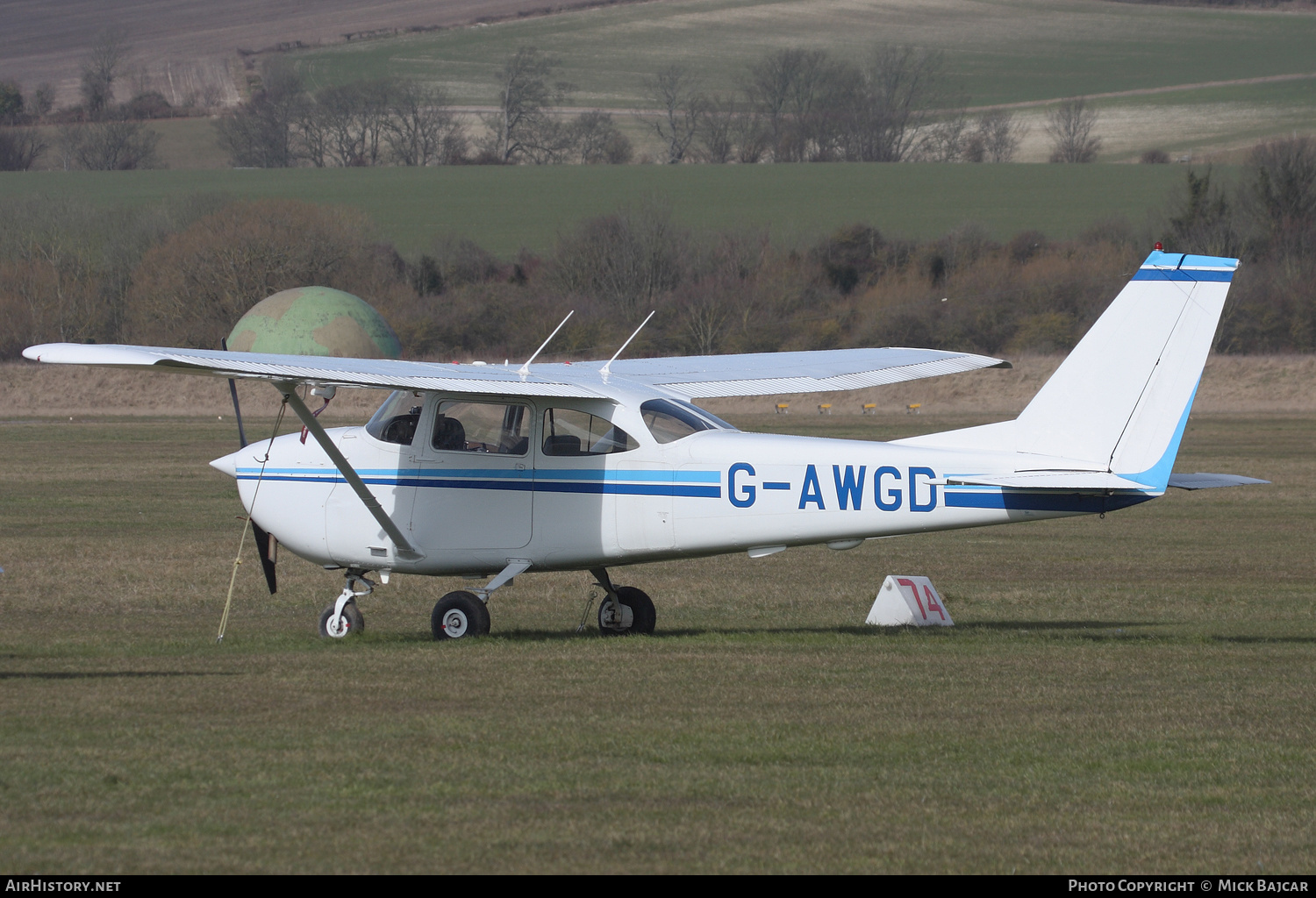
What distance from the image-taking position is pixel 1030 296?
2462 inches

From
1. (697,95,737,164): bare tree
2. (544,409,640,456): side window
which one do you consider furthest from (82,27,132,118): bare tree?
(544,409,640,456): side window

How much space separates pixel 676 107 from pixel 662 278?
43861mm

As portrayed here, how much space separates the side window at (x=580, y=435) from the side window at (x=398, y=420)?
1080 millimetres

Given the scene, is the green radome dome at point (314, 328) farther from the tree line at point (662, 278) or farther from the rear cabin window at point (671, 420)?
the rear cabin window at point (671, 420)

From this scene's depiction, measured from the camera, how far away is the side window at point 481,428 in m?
11.3

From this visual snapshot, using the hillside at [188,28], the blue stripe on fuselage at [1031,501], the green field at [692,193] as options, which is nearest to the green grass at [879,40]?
the hillside at [188,28]

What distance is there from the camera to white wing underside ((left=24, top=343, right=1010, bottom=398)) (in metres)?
9.14

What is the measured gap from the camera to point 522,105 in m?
112

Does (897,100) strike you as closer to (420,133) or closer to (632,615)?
(420,133)

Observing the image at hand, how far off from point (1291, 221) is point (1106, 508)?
65355mm

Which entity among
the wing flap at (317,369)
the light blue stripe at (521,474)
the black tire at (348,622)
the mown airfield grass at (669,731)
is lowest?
the mown airfield grass at (669,731)

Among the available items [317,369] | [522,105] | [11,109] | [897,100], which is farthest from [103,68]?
[317,369]

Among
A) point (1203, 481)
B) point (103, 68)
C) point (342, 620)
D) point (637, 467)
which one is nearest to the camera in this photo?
point (1203, 481)

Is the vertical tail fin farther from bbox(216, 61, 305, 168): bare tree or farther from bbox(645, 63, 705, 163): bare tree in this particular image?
bbox(216, 61, 305, 168): bare tree
